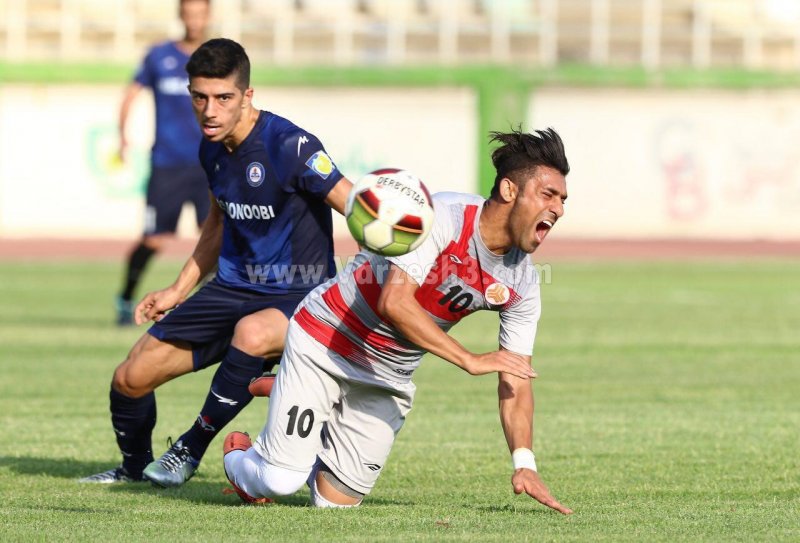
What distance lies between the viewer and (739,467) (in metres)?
7.65

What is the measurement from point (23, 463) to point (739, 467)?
12.6ft

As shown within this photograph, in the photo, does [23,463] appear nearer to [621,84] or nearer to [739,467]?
[739,467]

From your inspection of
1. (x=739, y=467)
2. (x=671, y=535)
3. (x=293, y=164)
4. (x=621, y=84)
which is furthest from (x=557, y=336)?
(x=621, y=84)

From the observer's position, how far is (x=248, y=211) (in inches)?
285

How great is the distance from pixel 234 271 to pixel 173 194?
6430 mm

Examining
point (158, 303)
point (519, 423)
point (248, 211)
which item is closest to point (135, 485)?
point (158, 303)

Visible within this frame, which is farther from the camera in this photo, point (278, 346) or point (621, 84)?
point (621, 84)

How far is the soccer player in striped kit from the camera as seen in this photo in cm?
597

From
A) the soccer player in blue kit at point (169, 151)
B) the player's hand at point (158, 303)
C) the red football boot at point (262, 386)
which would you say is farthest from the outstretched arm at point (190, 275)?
the soccer player in blue kit at point (169, 151)

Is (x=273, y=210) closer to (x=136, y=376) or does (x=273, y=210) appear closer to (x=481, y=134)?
(x=136, y=376)

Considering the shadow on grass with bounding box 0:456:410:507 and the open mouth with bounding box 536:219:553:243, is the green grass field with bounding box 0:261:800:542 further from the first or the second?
the open mouth with bounding box 536:219:553:243

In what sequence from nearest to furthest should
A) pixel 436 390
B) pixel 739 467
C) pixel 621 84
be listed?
pixel 739 467
pixel 436 390
pixel 621 84

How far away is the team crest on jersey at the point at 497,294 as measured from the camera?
621cm

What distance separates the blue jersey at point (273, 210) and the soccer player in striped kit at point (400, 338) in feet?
2.04
